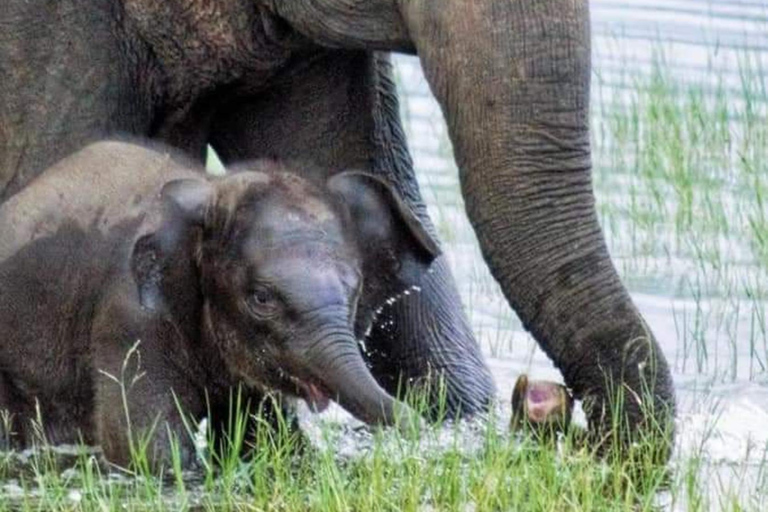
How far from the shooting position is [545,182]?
28.0ft

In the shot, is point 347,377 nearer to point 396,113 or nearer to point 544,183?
point 544,183

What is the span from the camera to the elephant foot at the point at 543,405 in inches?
347

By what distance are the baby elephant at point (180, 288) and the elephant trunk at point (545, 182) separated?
0.44 meters

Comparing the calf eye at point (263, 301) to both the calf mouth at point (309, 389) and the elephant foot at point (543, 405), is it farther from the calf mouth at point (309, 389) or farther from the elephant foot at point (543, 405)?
the elephant foot at point (543, 405)

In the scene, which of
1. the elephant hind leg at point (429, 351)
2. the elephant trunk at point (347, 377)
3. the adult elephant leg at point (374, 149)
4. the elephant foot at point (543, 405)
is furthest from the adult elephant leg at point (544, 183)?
the elephant hind leg at point (429, 351)

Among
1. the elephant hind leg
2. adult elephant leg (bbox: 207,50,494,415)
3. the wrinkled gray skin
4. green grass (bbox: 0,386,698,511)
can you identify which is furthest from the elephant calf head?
the elephant hind leg

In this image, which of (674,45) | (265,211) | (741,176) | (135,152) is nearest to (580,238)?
(265,211)

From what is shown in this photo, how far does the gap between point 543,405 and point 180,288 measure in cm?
102

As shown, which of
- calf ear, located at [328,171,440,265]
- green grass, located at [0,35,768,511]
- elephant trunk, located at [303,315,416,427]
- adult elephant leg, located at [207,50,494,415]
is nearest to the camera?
elephant trunk, located at [303,315,416,427]

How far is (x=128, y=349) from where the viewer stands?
892 centimetres

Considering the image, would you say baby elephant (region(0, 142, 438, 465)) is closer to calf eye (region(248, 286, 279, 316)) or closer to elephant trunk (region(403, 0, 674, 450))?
calf eye (region(248, 286, 279, 316))

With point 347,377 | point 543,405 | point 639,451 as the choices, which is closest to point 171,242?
point 347,377

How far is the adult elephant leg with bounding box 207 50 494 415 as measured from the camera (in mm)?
10039

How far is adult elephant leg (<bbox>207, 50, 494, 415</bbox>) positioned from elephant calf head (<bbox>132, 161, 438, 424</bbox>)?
→ 97 cm
